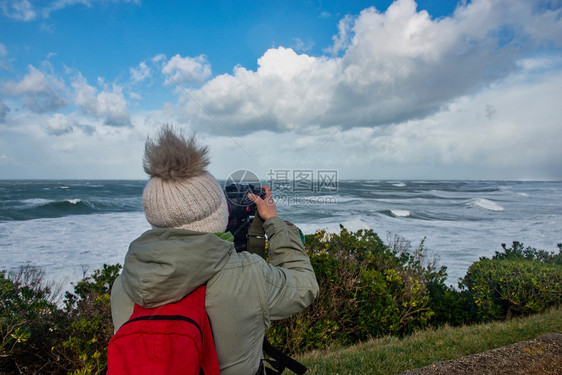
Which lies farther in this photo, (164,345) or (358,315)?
(358,315)

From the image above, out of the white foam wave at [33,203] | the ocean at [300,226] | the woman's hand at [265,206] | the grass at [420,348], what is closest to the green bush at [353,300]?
the grass at [420,348]

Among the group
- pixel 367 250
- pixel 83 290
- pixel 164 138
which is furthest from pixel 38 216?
pixel 164 138

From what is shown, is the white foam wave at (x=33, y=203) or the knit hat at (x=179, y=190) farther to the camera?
the white foam wave at (x=33, y=203)

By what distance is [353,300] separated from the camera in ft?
13.4

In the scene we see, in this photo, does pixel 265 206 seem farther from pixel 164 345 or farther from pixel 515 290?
pixel 515 290

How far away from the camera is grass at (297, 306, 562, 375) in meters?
3.11

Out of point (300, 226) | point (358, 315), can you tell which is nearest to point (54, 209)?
point (300, 226)

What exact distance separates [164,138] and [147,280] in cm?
63

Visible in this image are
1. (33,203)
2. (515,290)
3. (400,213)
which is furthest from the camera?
(33,203)

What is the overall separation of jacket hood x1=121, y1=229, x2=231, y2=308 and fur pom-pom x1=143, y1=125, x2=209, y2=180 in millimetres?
283

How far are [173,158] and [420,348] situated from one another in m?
3.55

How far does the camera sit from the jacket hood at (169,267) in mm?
998

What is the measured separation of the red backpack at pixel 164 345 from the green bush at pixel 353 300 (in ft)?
8.71

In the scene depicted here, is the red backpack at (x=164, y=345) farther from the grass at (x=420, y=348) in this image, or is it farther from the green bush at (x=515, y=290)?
the green bush at (x=515, y=290)
